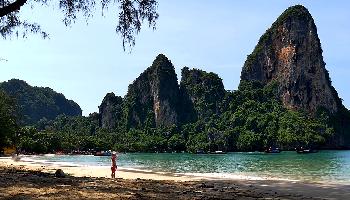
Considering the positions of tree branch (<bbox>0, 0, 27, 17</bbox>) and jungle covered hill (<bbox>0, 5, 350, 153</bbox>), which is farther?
jungle covered hill (<bbox>0, 5, 350, 153</bbox>)

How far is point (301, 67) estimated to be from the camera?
152m

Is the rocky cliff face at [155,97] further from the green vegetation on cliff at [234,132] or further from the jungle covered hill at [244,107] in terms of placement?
the green vegetation on cliff at [234,132]

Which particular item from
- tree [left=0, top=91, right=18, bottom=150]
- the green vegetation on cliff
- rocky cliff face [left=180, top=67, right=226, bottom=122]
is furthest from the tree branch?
rocky cliff face [left=180, top=67, right=226, bottom=122]

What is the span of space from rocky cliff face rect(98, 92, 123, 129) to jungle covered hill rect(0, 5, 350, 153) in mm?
425

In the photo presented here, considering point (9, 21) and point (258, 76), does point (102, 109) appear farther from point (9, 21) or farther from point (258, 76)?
point (9, 21)

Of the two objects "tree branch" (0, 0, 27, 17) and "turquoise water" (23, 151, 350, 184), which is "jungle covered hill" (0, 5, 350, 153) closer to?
"turquoise water" (23, 151, 350, 184)

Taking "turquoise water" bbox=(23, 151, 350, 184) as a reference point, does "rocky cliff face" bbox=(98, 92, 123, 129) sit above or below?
above

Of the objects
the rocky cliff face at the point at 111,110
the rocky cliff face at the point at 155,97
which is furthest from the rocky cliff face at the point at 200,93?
the rocky cliff face at the point at 111,110

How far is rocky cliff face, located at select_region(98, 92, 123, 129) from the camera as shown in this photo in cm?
18075

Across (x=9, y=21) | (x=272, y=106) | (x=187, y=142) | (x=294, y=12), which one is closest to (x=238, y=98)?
(x=272, y=106)

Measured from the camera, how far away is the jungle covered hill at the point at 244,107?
5512 inches

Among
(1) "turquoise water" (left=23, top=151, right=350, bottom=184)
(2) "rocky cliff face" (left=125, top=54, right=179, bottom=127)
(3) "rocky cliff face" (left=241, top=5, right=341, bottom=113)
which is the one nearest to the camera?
(1) "turquoise water" (left=23, top=151, right=350, bottom=184)

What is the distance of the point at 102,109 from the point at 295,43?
85.7 m

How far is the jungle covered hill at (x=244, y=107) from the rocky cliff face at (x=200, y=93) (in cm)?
7
